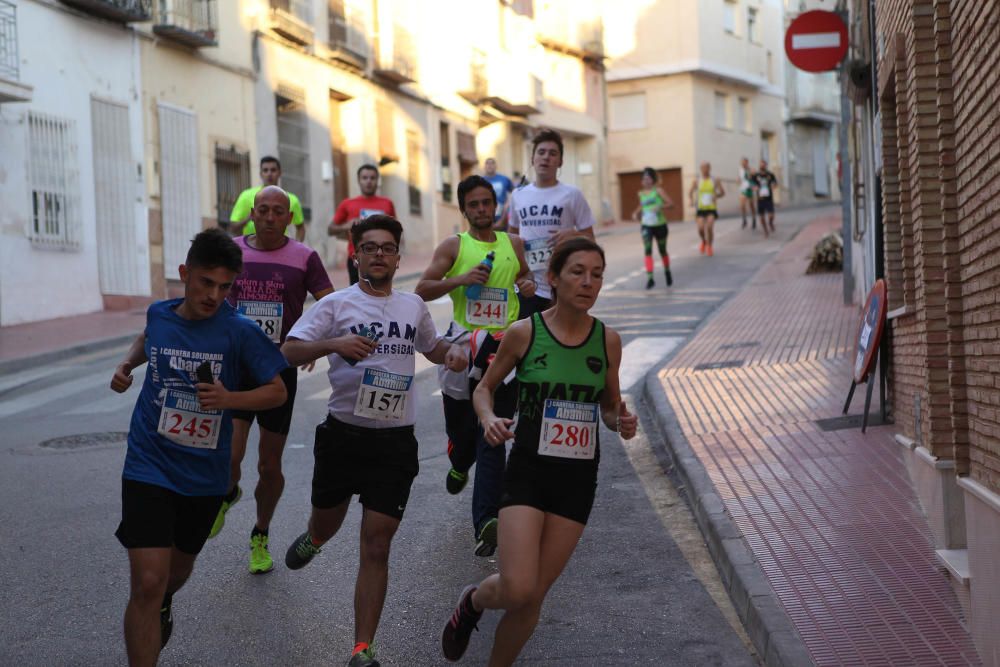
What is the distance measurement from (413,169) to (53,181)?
1665 centimetres

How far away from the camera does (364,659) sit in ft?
16.6

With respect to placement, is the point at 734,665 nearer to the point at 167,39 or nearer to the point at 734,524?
the point at 734,524

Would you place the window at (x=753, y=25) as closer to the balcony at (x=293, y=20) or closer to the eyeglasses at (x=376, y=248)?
the balcony at (x=293, y=20)

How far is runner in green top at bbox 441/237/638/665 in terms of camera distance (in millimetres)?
4867

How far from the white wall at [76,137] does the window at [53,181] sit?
138mm

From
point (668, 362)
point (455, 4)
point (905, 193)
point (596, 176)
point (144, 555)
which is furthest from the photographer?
point (596, 176)

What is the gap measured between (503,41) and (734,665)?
41.6 metres

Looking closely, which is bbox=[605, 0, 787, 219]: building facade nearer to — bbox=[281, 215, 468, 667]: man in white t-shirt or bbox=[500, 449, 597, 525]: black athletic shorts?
bbox=[281, 215, 468, 667]: man in white t-shirt

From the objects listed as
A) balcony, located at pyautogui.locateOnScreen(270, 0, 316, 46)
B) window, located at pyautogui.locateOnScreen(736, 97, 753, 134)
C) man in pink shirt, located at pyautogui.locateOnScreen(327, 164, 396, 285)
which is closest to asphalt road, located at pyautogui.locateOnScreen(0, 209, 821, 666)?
man in pink shirt, located at pyautogui.locateOnScreen(327, 164, 396, 285)

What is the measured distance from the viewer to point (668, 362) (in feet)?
46.4

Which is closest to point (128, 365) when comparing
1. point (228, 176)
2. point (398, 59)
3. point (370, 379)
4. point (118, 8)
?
point (370, 379)

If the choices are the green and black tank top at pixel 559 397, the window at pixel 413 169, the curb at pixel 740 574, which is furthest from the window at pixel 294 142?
the green and black tank top at pixel 559 397

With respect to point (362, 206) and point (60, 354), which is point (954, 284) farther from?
point (60, 354)

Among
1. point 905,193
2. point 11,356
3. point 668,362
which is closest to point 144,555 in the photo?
point 905,193
